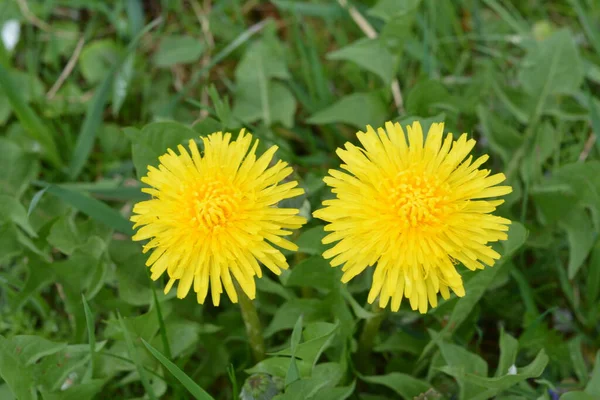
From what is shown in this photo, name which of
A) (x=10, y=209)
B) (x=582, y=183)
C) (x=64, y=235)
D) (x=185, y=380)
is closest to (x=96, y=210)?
(x=64, y=235)

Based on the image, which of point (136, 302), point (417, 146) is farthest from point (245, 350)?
point (417, 146)

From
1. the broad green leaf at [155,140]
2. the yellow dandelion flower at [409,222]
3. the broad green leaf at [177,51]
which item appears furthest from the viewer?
the broad green leaf at [177,51]

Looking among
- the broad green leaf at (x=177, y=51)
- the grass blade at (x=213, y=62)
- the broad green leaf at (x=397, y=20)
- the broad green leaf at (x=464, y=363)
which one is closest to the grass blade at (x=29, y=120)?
the grass blade at (x=213, y=62)

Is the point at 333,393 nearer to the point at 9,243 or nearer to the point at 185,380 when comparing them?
the point at 185,380

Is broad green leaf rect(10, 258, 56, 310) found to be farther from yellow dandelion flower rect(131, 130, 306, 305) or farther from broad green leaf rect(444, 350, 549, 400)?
broad green leaf rect(444, 350, 549, 400)

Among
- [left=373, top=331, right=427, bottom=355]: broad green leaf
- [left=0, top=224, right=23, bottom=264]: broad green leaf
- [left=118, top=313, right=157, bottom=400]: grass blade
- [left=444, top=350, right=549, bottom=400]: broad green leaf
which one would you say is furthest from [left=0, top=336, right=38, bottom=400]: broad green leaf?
[left=444, top=350, right=549, bottom=400]: broad green leaf

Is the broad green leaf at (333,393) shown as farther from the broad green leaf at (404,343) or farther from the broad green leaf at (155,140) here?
the broad green leaf at (155,140)

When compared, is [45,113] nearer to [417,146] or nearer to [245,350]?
[245,350]
